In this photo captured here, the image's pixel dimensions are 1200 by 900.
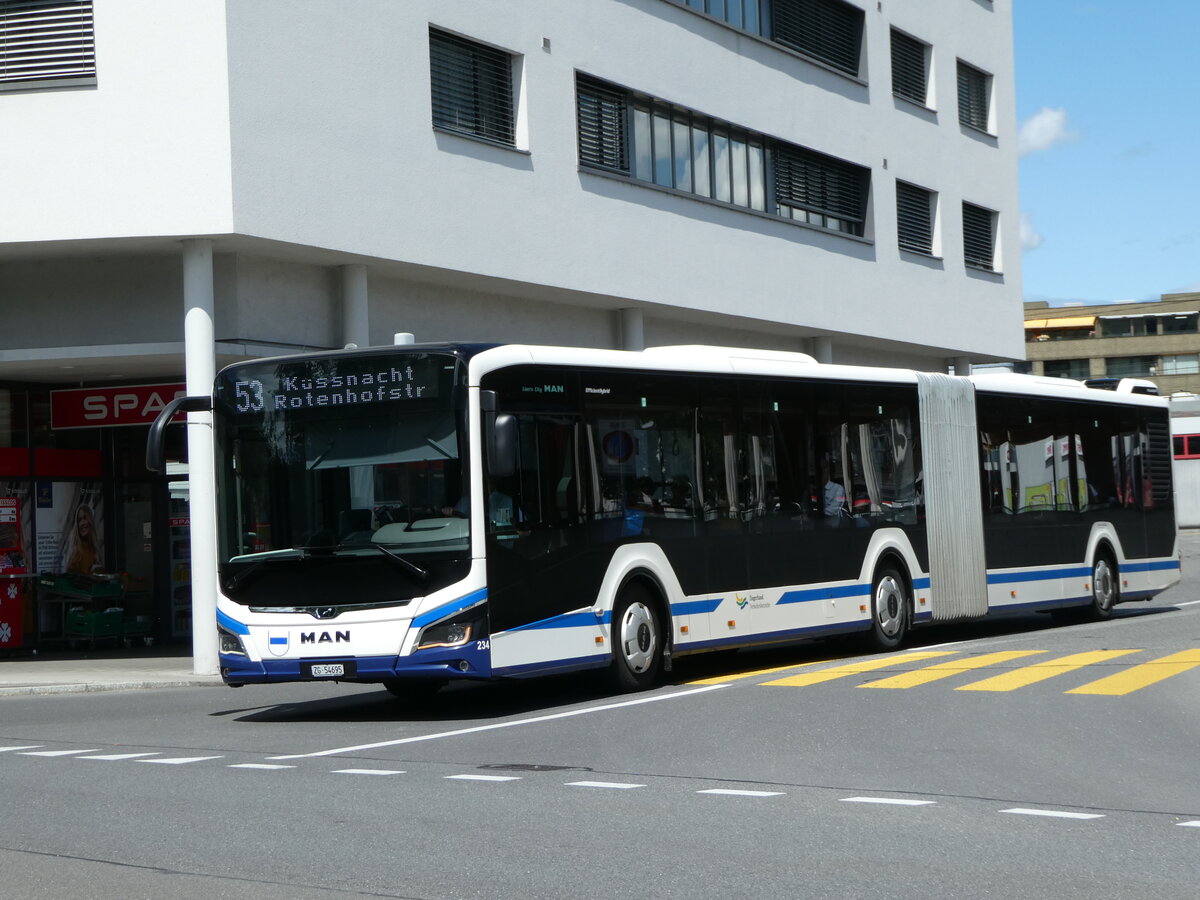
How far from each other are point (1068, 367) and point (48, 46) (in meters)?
92.4

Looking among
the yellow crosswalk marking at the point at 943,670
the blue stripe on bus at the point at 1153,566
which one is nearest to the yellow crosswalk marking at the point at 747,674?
the yellow crosswalk marking at the point at 943,670

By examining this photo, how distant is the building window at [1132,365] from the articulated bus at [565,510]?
89054 millimetres

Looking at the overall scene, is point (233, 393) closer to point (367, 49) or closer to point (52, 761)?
point (52, 761)

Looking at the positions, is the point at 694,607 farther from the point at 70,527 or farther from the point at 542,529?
the point at 70,527

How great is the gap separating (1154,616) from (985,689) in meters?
9.82

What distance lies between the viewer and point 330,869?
272 inches

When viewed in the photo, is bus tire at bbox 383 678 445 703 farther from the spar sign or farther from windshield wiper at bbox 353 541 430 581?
the spar sign

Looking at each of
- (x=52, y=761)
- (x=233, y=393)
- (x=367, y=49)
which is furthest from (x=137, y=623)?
(x=52, y=761)

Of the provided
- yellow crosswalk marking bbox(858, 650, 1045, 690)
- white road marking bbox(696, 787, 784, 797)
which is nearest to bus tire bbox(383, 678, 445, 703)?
yellow crosswalk marking bbox(858, 650, 1045, 690)

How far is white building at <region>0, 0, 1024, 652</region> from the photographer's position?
18.9 metres

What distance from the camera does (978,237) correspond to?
120 ft

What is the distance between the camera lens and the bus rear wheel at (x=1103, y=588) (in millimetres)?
21500

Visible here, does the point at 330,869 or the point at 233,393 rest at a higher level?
the point at 233,393

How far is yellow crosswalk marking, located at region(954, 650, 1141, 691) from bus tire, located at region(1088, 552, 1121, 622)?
4.98 m
